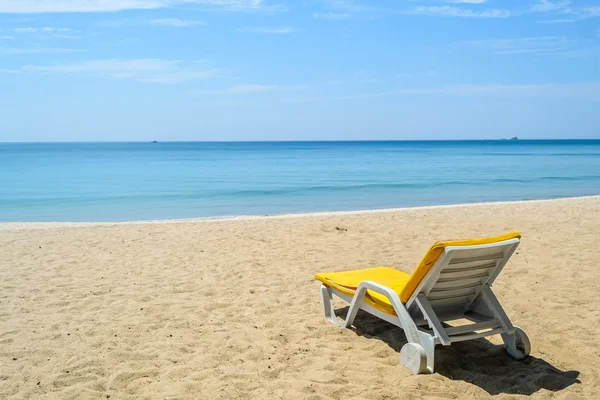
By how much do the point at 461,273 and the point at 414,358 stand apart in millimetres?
753

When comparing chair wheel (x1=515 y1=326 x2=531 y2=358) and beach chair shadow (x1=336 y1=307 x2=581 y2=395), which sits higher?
chair wheel (x1=515 y1=326 x2=531 y2=358)

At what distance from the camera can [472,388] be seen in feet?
12.9

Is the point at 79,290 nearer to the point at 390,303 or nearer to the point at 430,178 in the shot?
the point at 390,303

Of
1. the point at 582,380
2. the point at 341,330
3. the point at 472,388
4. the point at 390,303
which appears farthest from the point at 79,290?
the point at 582,380

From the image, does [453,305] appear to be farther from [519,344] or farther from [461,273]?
[519,344]

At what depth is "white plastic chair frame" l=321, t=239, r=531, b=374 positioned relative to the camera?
4074mm

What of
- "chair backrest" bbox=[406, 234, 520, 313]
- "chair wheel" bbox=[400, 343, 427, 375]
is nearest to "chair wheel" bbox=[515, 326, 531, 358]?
"chair backrest" bbox=[406, 234, 520, 313]

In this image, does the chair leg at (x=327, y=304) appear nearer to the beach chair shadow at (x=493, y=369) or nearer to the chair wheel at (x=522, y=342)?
the beach chair shadow at (x=493, y=369)

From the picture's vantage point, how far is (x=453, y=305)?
14.9 feet

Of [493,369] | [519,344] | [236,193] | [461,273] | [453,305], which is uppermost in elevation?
[461,273]

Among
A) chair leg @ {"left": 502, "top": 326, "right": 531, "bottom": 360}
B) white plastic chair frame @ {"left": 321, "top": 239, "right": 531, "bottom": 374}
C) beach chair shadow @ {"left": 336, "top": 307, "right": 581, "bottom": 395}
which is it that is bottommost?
beach chair shadow @ {"left": 336, "top": 307, "right": 581, "bottom": 395}

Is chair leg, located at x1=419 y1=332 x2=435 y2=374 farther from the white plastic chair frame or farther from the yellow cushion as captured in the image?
the yellow cushion

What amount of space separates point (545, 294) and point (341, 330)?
263cm

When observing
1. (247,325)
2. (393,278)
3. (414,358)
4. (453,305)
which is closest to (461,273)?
(453,305)
